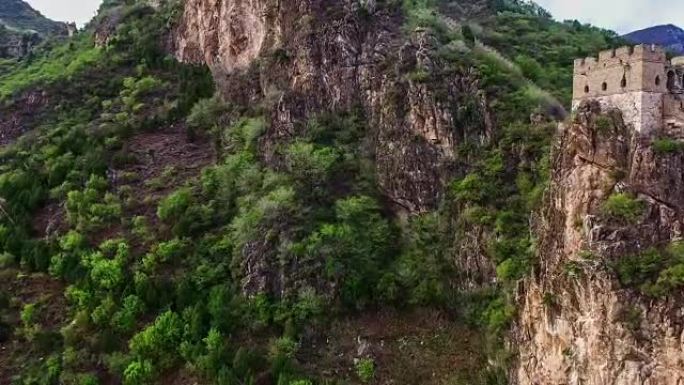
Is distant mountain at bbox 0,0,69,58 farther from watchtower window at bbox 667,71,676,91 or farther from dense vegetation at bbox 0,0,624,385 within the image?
watchtower window at bbox 667,71,676,91

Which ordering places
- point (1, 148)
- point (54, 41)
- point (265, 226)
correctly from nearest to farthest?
point (265, 226) < point (1, 148) < point (54, 41)

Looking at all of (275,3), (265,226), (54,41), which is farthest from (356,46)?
(54,41)

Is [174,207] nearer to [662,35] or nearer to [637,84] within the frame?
[637,84]

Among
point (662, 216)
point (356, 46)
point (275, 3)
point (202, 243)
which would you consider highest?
point (275, 3)

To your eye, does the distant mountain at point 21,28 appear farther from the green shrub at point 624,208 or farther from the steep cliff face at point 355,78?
the green shrub at point 624,208

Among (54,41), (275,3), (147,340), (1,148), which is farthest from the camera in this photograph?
(54,41)

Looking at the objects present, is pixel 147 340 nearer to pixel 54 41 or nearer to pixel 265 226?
pixel 265 226

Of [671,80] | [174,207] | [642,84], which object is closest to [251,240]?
[174,207]

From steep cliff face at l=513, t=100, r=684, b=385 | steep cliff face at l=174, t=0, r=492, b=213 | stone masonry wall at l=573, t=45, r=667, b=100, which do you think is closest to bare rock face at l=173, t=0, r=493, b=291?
steep cliff face at l=174, t=0, r=492, b=213
